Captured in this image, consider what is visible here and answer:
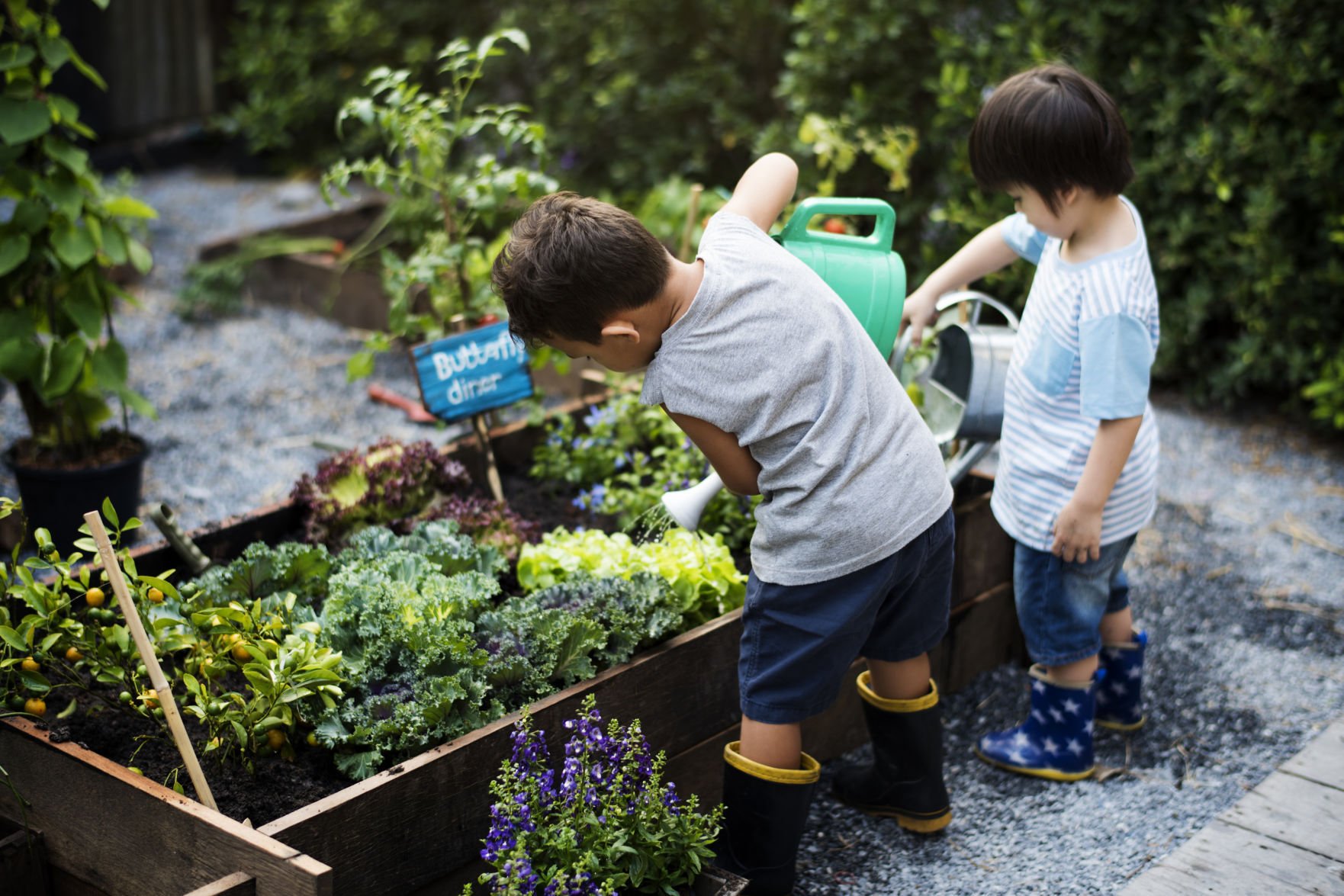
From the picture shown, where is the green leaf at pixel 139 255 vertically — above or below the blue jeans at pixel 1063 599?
above

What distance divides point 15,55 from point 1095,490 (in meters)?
2.72

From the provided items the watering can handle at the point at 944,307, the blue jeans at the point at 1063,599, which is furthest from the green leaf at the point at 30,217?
the blue jeans at the point at 1063,599

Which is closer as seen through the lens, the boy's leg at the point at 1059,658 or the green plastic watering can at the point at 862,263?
the green plastic watering can at the point at 862,263

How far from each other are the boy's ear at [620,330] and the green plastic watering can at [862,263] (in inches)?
22.6

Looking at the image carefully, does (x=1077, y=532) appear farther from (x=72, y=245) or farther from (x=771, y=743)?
(x=72, y=245)

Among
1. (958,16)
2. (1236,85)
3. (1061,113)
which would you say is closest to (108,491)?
(1061,113)

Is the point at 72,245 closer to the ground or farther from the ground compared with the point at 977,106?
closer to the ground

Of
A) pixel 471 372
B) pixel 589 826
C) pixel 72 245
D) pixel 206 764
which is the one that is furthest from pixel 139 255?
pixel 589 826

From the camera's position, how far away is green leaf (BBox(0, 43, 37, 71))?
288cm

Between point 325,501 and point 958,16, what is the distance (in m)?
3.16

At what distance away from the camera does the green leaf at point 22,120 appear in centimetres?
287

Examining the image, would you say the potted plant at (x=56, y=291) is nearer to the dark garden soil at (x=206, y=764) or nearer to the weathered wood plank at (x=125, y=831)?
the dark garden soil at (x=206, y=764)

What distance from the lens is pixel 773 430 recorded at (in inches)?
70.4

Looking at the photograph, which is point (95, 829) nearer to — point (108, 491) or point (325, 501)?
point (325, 501)
